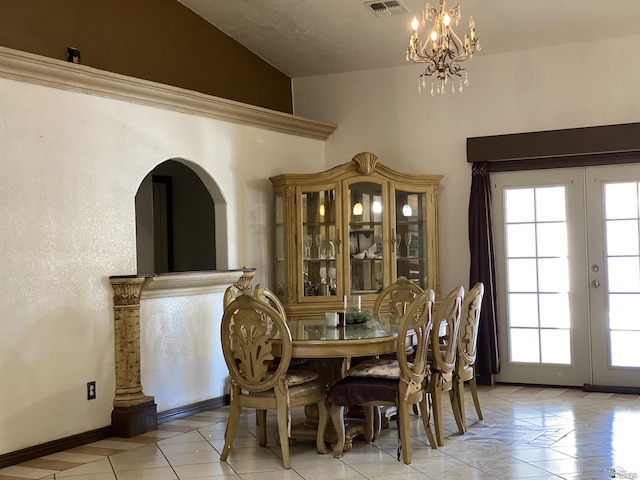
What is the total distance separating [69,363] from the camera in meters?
4.86

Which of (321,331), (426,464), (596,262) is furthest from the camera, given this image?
(596,262)

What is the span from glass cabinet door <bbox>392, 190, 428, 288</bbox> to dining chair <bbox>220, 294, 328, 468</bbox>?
2.49m

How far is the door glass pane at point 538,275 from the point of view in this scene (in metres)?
6.50

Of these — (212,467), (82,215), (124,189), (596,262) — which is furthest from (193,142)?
(596,262)

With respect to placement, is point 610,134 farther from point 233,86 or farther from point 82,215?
point 82,215

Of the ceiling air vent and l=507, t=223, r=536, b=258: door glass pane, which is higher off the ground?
the ceiling air vent

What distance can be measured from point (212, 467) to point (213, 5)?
3.70 meters

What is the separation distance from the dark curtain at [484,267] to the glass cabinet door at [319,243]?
1.22 metres

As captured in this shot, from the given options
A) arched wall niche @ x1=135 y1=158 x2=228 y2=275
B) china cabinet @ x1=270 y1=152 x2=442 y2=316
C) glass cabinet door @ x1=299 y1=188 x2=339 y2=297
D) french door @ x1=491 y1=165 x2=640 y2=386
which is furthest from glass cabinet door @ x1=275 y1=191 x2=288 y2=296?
french door @ x1=491 y1=165 x2=640 y2=386

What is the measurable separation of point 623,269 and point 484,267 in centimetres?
113

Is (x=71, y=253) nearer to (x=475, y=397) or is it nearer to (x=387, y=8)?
(x=475, y=397)

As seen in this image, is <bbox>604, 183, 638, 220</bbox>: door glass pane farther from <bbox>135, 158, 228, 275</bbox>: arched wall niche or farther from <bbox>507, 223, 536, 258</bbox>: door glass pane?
<bbox>135, 158, 228, 275</bbox>: arched wall niche

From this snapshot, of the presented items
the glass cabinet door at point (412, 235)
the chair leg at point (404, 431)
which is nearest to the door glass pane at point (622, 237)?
the glass cabinet door at point (412, 235)

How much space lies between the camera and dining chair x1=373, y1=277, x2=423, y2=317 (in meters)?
6.04
